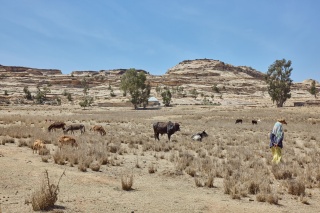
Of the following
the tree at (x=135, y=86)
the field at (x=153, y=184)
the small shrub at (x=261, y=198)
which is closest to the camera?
the field at (x=153, y=184)

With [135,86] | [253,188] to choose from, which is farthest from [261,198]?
[135,86]

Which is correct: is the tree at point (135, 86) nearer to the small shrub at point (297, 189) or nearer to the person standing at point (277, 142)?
the person standing at point (277, 142)

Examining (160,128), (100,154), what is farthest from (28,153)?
(160,128)

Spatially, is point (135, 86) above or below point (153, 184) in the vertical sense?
above

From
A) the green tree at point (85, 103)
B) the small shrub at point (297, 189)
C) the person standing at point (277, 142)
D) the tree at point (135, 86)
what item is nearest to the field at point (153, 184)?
the small shrub at point (297, 189)

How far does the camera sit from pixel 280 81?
273 ft

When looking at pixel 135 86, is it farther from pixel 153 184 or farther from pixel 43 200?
pixel 43 200

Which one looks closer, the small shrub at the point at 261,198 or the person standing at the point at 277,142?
the small shrub at the point at 261,198

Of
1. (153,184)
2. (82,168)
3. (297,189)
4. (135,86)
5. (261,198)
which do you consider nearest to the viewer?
(261,198)

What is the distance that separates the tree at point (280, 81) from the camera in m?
82.3

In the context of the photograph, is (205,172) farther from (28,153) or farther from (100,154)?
(28,153)

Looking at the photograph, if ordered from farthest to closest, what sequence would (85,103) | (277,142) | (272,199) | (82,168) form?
(85,103)
(277,142)
(82,168)
(272,199)

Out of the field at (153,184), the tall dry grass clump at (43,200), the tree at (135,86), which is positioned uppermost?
the tree at (135,86)

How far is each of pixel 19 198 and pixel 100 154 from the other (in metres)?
5.85
